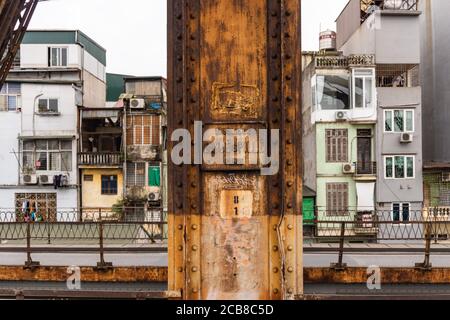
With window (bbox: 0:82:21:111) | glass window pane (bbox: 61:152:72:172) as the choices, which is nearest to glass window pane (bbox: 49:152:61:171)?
glass window pane (bbox: 61:152:72:172)

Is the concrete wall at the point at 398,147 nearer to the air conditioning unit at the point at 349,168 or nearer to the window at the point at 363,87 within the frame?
the window at the point at 363,87

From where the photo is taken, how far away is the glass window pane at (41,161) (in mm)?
29609

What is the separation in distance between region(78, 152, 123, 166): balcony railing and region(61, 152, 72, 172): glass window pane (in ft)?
2.33

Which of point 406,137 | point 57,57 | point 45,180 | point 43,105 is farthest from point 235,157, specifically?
point 57,57

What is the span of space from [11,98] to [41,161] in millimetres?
5077

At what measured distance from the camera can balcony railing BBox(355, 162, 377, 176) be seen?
2761 cm

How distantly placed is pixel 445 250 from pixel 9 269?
10189 mm

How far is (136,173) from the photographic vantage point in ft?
97.8

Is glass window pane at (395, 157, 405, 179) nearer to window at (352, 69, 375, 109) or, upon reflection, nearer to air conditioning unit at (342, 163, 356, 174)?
air conditioning unit at (342, 163, 356, 174)

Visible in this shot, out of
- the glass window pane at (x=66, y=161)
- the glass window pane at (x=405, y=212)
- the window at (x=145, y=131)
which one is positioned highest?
the window at (x=145, y=131)

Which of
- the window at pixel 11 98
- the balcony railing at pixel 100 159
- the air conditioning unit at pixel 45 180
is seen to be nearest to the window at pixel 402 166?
the balcony railing at pixel 100 159

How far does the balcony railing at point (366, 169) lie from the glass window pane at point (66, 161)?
64.6ft

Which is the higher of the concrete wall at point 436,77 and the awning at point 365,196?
the concrete wall at point 436,77

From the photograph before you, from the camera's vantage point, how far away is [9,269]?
28.9 feet
